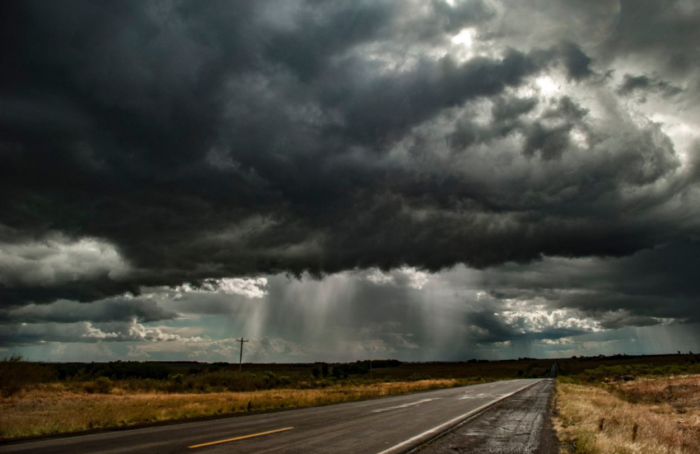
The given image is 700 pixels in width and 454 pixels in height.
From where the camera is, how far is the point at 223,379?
212ft

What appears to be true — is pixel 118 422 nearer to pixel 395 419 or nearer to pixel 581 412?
pixel 395 419

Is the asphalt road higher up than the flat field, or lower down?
higher up

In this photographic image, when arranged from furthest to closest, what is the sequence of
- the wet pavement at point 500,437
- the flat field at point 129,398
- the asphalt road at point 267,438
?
the flat field at point 129,398, the wet pavement at point 500,437, the asphalt road at point 267,438

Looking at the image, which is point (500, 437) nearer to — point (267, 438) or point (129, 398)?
point (267, 438)

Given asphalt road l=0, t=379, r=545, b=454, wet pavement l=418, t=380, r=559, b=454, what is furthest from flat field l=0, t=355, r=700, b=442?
asphalt road l=0, t=379, r=545, b=454

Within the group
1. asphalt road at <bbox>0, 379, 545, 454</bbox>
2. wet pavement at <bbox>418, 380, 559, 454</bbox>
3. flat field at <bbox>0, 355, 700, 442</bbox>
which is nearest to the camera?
asphalt road at <bbox>0, 379, 545, 454</bbox>

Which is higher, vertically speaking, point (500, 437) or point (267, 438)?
point (267, 438)

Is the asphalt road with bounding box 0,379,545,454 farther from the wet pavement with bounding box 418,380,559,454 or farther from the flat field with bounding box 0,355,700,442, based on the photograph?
the flat field with bounding box 0,355,700,442

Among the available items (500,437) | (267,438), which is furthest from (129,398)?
(500,437)

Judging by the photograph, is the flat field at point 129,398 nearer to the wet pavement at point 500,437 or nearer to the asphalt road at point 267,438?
the wet pavement at point 500,437

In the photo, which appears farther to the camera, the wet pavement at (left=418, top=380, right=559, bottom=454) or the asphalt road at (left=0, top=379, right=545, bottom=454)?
the wet pavement at (left=418, top=380, right=559, bottom=454)

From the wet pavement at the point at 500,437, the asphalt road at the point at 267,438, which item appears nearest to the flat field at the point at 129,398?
the wet pavement at the point at 500,437

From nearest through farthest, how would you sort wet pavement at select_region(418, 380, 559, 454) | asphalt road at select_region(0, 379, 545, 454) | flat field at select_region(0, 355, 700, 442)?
asphalt road at select_region(0, 379, 545, 454) → wet pavement at select_region(418, 380, 559, 454) → flat field at select_region(0, 355, 700, 442)

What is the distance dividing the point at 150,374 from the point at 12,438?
3487 inches
